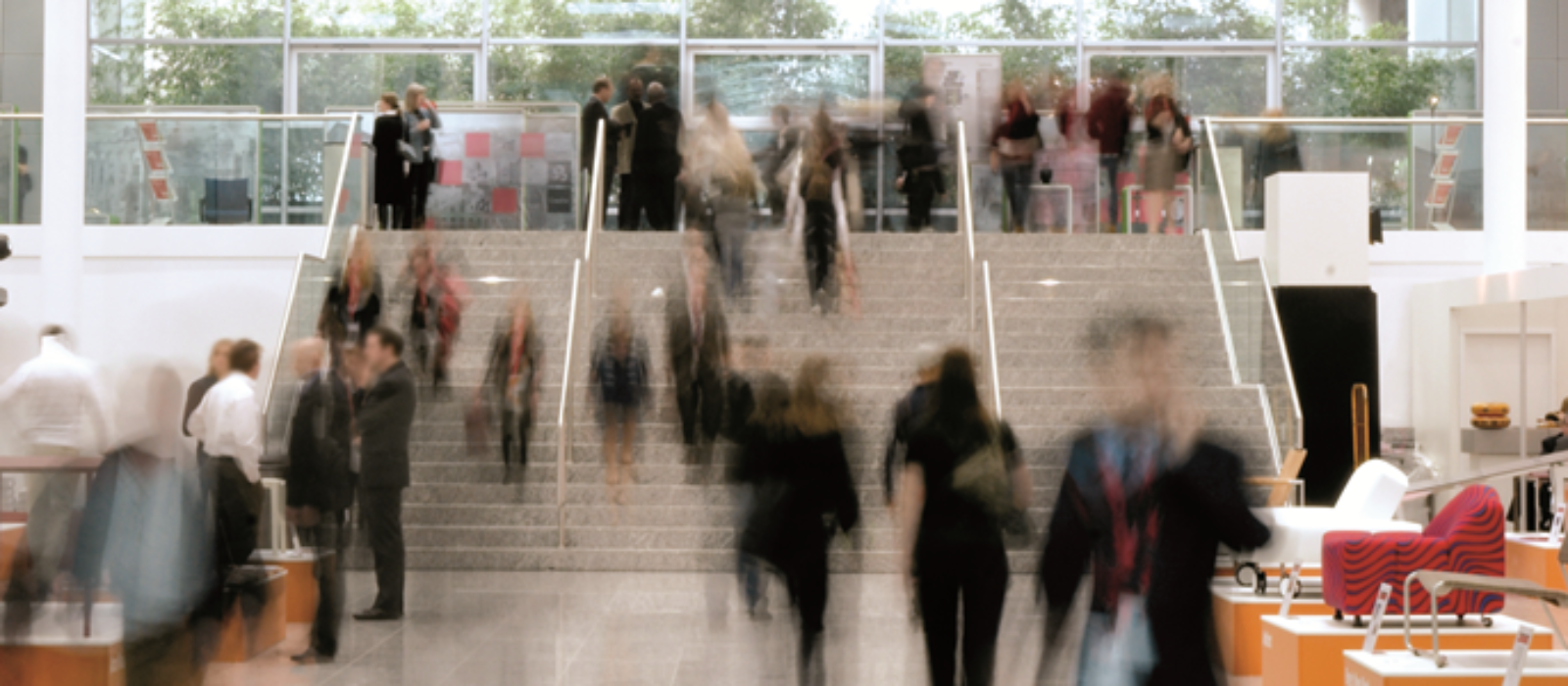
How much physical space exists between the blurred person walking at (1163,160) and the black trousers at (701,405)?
6.15m

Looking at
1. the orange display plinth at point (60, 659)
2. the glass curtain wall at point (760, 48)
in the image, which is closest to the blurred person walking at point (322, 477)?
the orange display plinth at point (60, 659)

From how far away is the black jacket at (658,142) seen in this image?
613 inches

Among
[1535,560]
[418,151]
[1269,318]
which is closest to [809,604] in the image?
[1535,560]

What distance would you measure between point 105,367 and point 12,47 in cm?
779

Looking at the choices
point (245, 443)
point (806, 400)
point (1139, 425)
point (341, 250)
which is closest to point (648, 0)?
point (341, 250)

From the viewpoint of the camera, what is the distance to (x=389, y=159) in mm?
16062

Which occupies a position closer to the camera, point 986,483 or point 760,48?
point 986,483

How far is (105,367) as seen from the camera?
16.1 m

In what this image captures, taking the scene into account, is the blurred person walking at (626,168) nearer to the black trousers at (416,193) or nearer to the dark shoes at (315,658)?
the black trousers at (416,193)

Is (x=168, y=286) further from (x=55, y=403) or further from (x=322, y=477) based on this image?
(x=322, y=477)

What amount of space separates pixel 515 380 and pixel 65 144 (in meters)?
5.15

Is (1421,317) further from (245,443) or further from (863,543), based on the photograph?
(245,443)

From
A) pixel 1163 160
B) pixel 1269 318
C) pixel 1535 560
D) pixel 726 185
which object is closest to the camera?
pixel 1535 560

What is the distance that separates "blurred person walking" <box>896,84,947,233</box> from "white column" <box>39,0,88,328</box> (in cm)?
756
